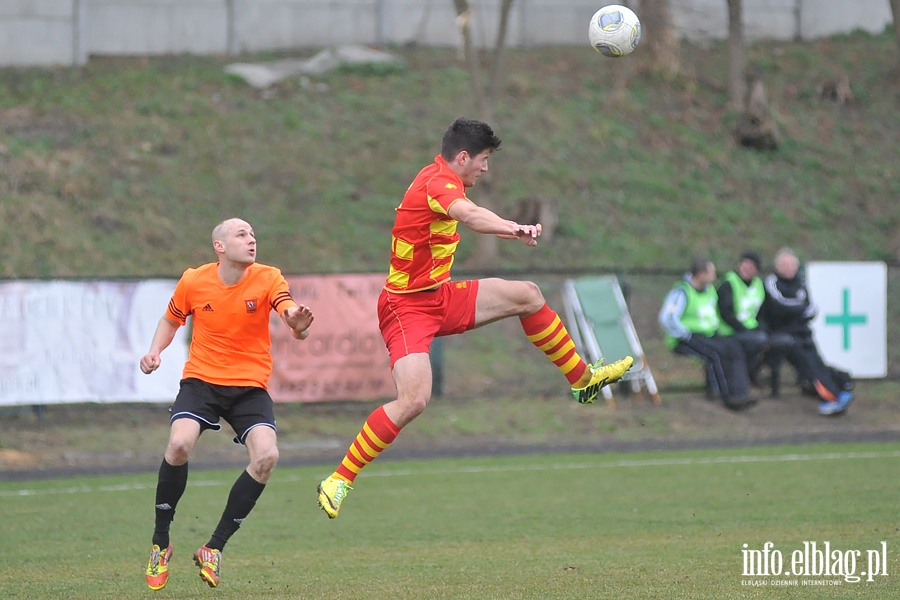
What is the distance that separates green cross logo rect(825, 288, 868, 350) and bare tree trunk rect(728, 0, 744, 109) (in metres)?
8.84

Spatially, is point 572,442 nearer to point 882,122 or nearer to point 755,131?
point 755,131

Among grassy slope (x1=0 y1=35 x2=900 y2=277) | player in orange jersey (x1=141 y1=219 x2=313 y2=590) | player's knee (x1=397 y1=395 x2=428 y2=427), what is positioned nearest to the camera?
A: player in orange jersey (x1=141 y1=219 x2=313 y2=590)

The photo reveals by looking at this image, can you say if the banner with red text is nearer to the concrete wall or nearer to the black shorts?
the black shorts

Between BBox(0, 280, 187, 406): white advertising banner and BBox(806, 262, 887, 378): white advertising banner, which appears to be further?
BBox(806, 262, 887, 378): white advertising banner

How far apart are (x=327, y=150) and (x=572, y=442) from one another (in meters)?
9.04

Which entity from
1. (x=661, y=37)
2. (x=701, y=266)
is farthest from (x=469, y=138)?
(x=661, y=37)

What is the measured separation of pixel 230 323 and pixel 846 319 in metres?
11.5

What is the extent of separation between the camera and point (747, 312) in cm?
1542

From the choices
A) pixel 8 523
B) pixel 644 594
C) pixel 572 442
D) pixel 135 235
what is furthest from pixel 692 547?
pixel 135 235

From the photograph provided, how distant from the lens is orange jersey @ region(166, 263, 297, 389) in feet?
23.2

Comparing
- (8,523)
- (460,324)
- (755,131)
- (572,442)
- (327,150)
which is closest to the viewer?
(460,324)

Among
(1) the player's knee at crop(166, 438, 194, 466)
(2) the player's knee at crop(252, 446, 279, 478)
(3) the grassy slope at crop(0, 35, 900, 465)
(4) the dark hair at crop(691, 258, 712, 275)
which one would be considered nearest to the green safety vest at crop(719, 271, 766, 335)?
(4) the dark hair at crop(691, 258, 712, 275)

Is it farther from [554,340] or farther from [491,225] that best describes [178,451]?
[554,340]

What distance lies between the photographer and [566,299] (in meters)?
16.8
